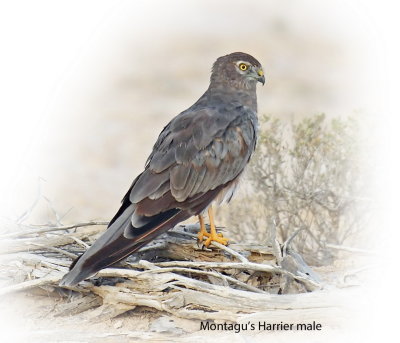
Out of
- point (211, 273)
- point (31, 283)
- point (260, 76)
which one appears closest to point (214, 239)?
point (211, 273)

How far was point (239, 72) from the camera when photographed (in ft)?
25.8

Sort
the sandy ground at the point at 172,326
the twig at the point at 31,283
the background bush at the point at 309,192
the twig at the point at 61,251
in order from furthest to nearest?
the background bush at the point at 309,192
the twig at the point at 61,251
the twig at the point at 31,283
the sandy ground at the point at 172,326

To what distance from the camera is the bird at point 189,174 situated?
6.36 meters

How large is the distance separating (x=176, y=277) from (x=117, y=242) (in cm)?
56

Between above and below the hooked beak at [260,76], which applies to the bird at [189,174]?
below

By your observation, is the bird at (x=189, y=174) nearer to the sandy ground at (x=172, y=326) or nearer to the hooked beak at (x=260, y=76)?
the hooked beak at (x=260, y=76)

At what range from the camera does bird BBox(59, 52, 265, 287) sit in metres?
6.36

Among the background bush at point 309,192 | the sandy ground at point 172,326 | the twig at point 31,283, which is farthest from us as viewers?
the background bush at point 309,192

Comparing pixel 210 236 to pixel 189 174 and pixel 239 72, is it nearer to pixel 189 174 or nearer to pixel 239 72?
pixel 189 174

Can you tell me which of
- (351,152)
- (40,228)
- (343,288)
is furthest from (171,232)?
(351,152)

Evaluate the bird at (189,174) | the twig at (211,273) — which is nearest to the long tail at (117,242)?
the bird at (189,174)

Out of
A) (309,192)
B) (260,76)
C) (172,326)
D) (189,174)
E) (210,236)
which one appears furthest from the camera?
(309,192)

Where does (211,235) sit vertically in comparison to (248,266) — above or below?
above

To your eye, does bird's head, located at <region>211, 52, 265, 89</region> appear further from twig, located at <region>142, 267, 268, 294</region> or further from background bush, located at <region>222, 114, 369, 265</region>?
twig, located at <region>142, 267, 268, 294</region>
